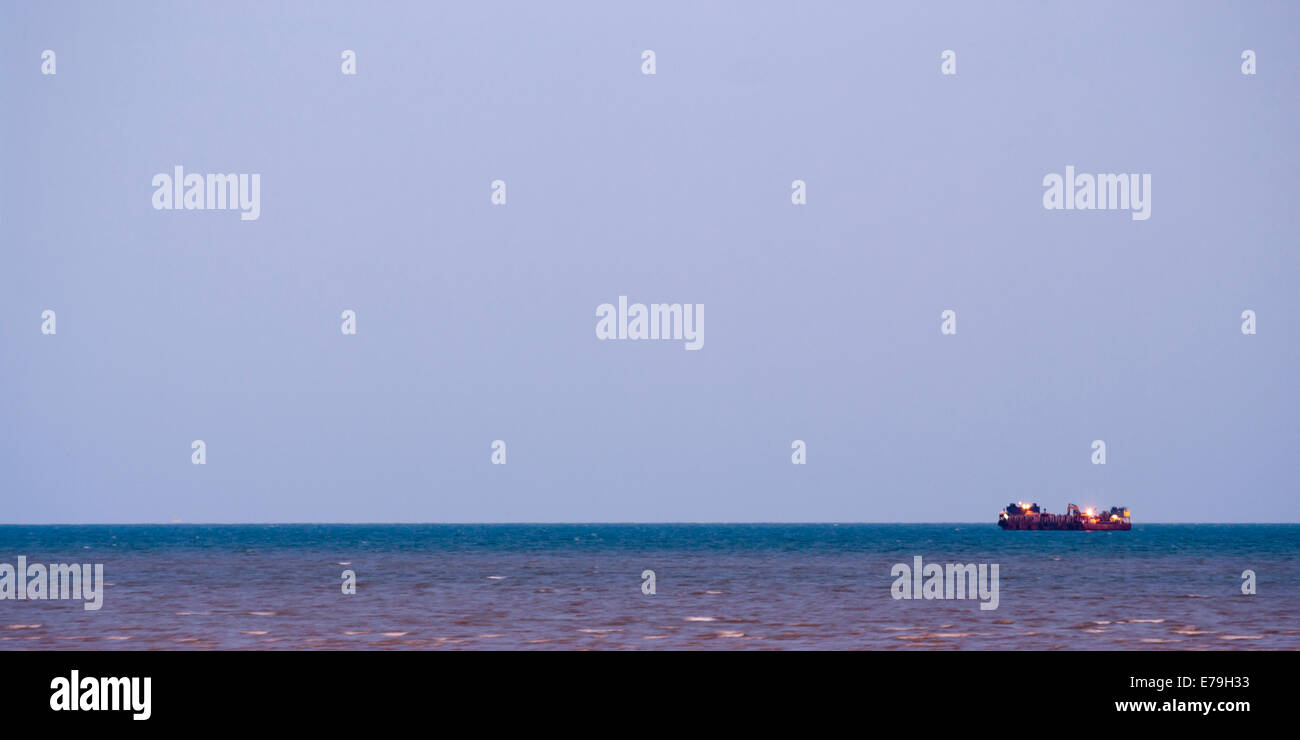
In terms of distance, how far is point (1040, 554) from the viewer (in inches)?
4830

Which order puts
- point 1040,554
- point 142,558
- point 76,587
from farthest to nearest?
point 1040,554, point 142,558, point 76,587
